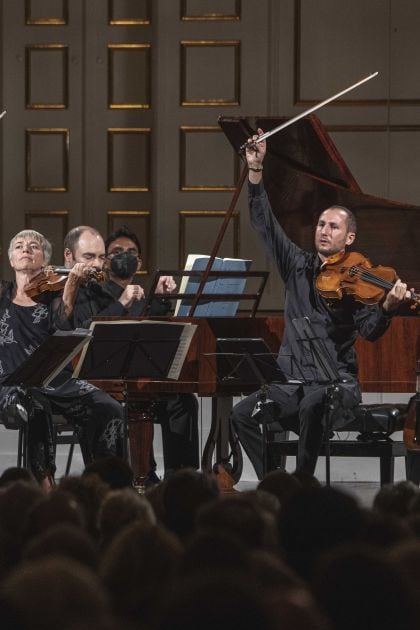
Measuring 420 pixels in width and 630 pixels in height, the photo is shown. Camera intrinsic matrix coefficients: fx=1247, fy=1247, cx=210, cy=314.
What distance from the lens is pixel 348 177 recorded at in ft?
16.9

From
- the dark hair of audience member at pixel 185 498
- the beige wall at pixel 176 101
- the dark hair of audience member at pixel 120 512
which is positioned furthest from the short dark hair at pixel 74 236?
the dark hair of audience member at pixel 120 512

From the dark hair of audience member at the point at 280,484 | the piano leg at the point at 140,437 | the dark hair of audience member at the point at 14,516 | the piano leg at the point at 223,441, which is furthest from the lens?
the piano leg at the point at 140,437

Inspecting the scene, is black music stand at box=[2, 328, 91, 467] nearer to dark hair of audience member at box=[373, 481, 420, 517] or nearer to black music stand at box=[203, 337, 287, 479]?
black music stand at box=[203, 337, 287, 479]

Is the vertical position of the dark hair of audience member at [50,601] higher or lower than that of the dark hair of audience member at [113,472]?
higher

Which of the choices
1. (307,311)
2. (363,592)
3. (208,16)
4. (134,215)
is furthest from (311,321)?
(363,592)

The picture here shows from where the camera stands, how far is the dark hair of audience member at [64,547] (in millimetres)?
1559

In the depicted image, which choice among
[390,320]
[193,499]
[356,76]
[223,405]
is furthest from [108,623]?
[356,76]

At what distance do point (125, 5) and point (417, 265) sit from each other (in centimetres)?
312

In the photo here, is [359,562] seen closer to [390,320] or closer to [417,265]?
[390,320]

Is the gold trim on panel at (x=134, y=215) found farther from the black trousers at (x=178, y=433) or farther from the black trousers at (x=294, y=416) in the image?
the black trousers at (x=294, y=416)

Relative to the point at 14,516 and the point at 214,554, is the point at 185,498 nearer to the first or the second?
the point at 14,516

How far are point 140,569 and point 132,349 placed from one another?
9.43 feet

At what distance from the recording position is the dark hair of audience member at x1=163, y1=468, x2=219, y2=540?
1985 millimetres

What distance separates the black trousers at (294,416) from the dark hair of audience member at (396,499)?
236 centimetres
